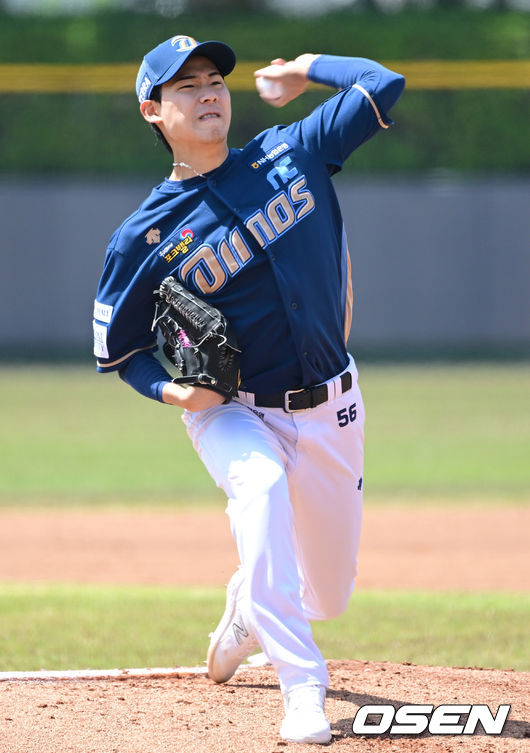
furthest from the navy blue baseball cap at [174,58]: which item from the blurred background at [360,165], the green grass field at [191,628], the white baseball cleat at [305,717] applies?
the blurred background at [360,165]

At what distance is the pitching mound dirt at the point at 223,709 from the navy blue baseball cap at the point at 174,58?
2.01 meters

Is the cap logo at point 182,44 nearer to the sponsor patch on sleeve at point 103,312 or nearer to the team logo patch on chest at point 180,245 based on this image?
the team logo patch on chest at point 180,245

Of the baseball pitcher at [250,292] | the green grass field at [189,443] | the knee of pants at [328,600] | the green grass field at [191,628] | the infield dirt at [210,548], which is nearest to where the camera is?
the baseball pitcher at [250,292]

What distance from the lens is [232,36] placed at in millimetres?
21438

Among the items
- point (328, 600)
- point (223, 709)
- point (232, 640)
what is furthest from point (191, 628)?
point (223, 709)

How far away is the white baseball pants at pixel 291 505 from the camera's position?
11.6 ft

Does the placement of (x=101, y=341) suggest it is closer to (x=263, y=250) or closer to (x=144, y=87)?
(x=263, y=250)

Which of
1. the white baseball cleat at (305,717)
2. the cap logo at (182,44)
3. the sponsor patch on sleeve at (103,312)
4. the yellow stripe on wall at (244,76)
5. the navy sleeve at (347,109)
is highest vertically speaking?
the yellow stripe on wall at (244,76)

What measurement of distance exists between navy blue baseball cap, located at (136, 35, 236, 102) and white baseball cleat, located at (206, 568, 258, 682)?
1674mm

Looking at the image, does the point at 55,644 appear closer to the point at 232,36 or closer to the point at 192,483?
the point at 192,483

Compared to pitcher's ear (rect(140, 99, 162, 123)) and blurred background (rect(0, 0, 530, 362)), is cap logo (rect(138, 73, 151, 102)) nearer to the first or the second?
pitcher's ear (rect(140, 99, 162, 123))

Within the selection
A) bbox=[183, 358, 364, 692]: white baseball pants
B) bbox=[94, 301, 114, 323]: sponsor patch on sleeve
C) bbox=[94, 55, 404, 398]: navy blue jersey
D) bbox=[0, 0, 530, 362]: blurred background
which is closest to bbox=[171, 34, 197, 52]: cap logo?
bbox=[94, 55, 404, 398]: navy blue jersey

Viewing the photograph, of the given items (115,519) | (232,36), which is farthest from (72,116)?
(115,519)

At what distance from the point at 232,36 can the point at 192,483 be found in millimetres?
13096
